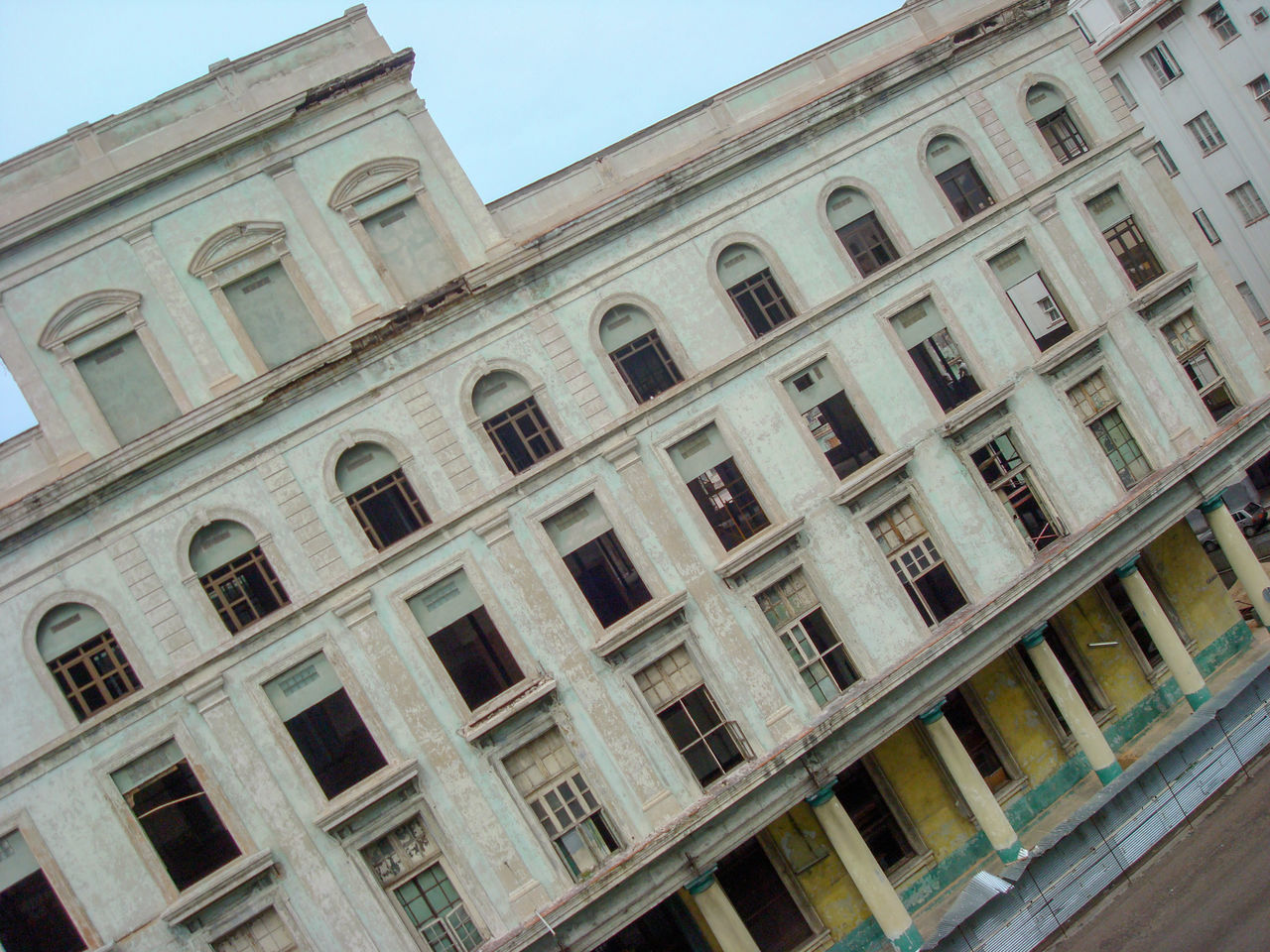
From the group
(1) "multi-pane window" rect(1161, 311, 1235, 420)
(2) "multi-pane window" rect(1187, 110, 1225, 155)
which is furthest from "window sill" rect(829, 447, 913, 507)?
(2) "multi-pane window" rect(1187, 110, 1225, 155)

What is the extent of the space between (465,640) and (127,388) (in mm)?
7640

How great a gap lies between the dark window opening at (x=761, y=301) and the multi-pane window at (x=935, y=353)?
2403mm

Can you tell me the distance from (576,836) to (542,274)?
1048cm

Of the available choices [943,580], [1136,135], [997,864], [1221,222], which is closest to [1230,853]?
[997,864]

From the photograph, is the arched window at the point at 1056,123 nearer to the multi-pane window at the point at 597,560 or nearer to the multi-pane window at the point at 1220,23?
the multi-pane window at the point at 597,560

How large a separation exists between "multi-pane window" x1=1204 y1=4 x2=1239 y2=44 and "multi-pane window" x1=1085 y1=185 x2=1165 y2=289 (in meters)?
15.9

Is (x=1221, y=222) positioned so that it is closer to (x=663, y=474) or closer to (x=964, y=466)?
(x=964, y=466)

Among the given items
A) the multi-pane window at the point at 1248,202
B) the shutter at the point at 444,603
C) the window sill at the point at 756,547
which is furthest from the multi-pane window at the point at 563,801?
the multi-pane window at the point at 1248,202

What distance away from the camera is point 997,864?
18.9m

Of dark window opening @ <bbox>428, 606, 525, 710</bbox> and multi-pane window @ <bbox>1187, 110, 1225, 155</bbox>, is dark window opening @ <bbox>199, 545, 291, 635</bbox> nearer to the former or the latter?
dark window opening @ <bbox>428, 606, 525, 710</bbox>

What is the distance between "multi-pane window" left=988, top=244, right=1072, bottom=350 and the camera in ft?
66.1

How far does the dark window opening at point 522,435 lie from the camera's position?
17750 millimetres

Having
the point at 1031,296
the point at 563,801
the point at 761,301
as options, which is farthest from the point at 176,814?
the point at 1031,296

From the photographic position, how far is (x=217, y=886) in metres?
15.8
